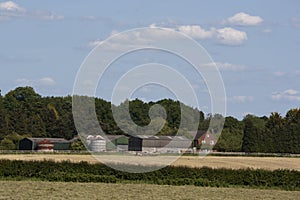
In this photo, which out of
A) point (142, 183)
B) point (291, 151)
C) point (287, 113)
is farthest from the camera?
point (287, 113)

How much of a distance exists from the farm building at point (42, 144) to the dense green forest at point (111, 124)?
1.47m

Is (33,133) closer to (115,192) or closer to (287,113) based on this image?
(287,113)

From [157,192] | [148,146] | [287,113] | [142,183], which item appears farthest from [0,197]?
[287,113]

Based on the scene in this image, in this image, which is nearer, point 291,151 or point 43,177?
point 43,177

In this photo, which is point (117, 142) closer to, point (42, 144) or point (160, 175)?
point (42, 144)

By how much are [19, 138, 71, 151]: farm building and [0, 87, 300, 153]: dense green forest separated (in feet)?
4.83

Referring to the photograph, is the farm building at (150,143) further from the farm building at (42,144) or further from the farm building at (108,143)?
the farm building at (42,144)

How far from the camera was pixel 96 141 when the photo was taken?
282ft

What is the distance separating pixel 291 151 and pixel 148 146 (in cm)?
2101

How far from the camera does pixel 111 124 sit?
11012 cm

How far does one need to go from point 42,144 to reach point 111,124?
13705mm

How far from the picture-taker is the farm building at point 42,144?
100062 millimetres

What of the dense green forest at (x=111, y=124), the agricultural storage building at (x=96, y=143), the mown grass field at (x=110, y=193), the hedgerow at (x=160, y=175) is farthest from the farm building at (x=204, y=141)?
the mown grass field at (x=110, y=193)

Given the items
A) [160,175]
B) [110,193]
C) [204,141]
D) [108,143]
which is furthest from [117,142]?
[110,193]
